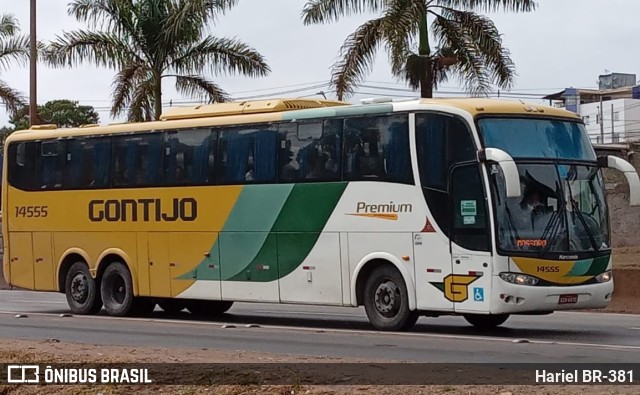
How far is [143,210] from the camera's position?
21.2 m

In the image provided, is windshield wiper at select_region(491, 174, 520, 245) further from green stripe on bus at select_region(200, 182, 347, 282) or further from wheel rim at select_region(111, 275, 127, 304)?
wheel rim at select_region(111, 275, 127, 304)

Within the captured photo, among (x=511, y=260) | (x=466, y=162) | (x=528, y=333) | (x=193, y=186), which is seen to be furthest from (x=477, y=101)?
(x=193, y=186)

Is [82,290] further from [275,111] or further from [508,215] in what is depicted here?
[508,215]

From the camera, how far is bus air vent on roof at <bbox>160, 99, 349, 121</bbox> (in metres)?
19.6

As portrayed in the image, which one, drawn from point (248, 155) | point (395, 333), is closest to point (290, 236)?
point (248, 155)

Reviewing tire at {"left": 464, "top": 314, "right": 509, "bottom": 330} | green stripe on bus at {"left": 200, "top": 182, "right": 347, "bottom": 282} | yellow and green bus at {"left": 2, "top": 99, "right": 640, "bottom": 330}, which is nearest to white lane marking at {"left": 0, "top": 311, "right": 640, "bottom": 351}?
yellow and green bus at {"left": 2, "top": 99, "right": 640, "bottom": 330}

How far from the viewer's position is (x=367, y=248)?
58.7 feet

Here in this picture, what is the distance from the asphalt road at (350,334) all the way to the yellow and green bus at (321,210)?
20.4 inches

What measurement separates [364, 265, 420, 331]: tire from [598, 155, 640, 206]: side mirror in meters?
3.47

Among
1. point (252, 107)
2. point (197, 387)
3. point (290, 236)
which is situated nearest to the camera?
point (197, 387)

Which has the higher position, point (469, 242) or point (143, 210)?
point (143, 210)

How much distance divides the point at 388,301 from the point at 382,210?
136 centimetres

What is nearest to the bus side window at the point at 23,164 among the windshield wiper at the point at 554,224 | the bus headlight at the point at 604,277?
the windshield wiper at the point at 554,224

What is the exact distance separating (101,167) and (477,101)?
802 centimetres
